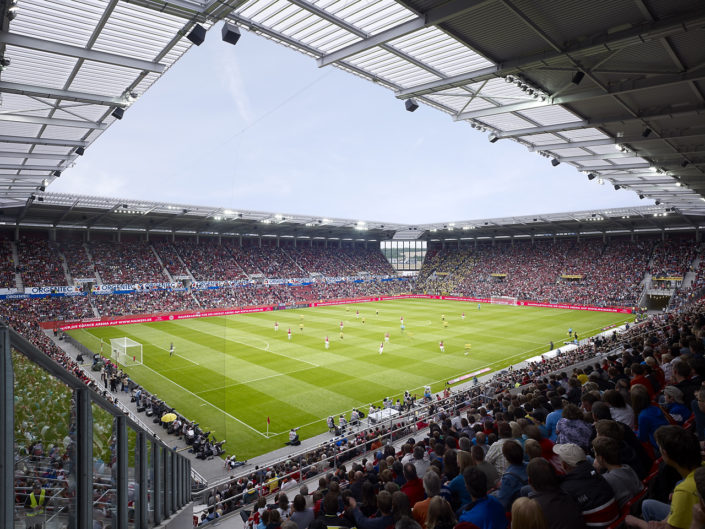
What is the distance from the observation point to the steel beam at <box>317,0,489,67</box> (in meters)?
8.54

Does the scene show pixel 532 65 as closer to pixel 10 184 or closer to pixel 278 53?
pixel 278 53

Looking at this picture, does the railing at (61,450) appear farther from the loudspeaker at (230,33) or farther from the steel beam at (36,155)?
the steel beam at (36,155)

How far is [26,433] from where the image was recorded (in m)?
2.93

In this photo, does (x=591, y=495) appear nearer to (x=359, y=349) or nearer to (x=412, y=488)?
(x=412, y=488)

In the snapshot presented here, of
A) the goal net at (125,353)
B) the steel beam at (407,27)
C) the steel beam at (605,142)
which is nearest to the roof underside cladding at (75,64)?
the steel beam at (407,27)

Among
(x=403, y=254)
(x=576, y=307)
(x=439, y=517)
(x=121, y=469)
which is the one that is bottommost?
(x=576, y=307)

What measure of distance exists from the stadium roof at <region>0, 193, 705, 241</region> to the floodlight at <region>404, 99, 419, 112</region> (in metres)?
36.1

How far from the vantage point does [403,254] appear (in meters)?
89.9

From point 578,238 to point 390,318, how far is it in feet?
A: 132

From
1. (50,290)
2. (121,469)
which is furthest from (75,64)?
(50,290)

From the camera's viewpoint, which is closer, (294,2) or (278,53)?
(294,2)

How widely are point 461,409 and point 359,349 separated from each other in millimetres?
16610

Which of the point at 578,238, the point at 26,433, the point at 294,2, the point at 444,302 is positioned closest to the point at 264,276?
the point at 444,302

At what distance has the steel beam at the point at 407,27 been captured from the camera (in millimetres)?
8537
